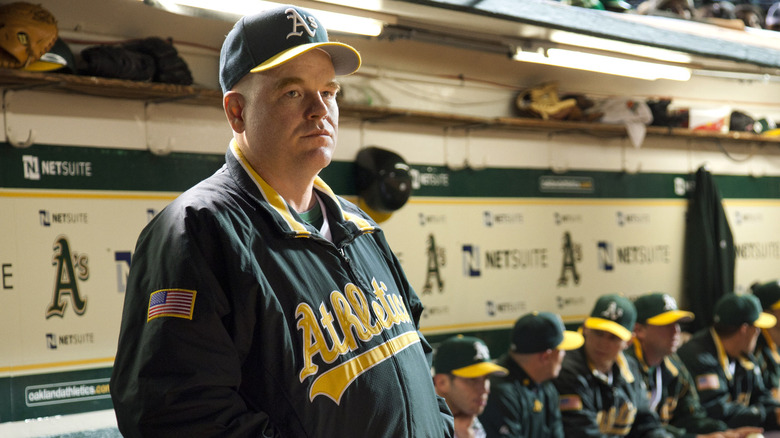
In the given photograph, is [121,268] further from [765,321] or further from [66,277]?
[765,321]

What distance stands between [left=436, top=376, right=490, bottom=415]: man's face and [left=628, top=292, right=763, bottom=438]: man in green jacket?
1625 millimetres

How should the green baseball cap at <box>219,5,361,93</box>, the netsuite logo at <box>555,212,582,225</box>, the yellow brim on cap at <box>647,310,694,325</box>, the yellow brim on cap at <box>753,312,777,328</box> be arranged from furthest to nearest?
the netsuite logo at <box>555,212,582,225</box>
the yellow brim on cap at <box>753,312,777,328</box>
the yellow brim on cap at <box>647,310,694,325</box>
the green baseball cap at <box>219,5,361,93</box>

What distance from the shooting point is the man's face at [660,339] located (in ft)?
15.5

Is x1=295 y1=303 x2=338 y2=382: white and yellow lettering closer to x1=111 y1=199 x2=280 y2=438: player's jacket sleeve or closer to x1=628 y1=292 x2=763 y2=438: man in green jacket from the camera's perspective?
x1=111 y1=199 x2=280 y2=438: player's jacket sleeve

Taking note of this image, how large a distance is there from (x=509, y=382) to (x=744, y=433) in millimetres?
1736

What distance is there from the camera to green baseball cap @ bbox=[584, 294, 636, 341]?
4227 millimetres

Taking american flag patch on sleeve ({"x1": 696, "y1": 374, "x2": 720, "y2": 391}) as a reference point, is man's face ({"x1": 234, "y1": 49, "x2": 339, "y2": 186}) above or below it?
above

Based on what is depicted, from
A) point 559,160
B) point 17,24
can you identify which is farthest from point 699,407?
point 17,24

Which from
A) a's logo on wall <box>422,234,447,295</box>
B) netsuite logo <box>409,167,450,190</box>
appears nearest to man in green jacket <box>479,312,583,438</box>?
a's logo on wall <box>422,234,447,295</box>

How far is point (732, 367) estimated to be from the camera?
5242mm

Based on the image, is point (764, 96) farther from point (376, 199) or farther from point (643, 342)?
point (376, 199)

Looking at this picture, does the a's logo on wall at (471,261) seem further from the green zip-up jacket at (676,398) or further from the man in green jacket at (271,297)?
the man in green jacket at (271,297)

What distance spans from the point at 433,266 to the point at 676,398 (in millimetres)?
1597

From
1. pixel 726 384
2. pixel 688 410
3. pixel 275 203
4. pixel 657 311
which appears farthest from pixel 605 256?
pixel 275 203
